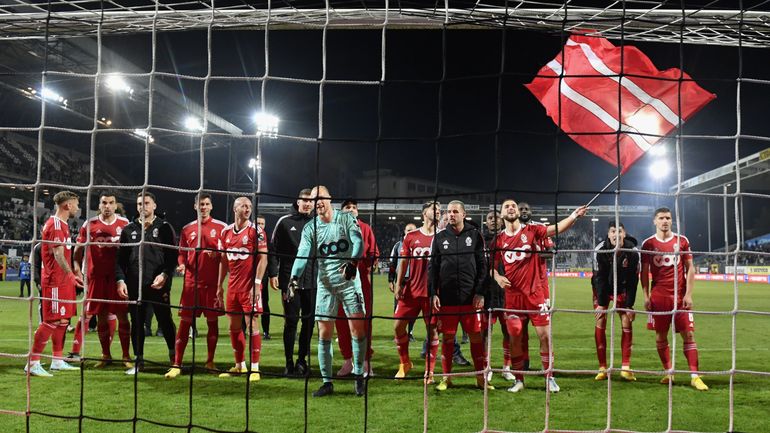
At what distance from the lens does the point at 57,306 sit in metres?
5.71

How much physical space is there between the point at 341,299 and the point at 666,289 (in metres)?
3.13

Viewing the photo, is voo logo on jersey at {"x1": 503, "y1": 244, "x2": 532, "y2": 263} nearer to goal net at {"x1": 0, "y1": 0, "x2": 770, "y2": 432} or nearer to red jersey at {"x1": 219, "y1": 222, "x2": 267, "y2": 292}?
goal net at {"x1": 0, "y1": 0, "x2": 770, "y2": 432}

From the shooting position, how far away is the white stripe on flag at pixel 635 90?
459 cm

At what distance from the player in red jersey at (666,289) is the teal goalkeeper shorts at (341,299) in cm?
273

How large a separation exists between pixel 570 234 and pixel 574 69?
4650 cm

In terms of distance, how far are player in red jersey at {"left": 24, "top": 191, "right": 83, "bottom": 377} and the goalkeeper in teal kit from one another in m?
2.32

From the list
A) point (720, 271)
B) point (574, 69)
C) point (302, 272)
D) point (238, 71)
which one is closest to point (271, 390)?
point (302, 272)

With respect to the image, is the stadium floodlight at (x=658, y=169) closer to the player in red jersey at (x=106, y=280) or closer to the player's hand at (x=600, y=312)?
the player's hand at (x=600, y=312)

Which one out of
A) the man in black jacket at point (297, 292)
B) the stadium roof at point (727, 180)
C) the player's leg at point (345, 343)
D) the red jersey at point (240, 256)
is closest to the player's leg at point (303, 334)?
the man in black jacket at point (297, 292)

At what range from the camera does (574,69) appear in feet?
15.6

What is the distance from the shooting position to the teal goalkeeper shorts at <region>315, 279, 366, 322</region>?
511 cm

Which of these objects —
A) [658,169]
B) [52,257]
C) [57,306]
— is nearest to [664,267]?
[57,306]

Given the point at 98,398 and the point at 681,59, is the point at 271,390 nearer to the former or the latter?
the point at 98,398

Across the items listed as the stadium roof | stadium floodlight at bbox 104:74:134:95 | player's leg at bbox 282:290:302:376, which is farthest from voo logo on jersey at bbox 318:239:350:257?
the stadium roof
